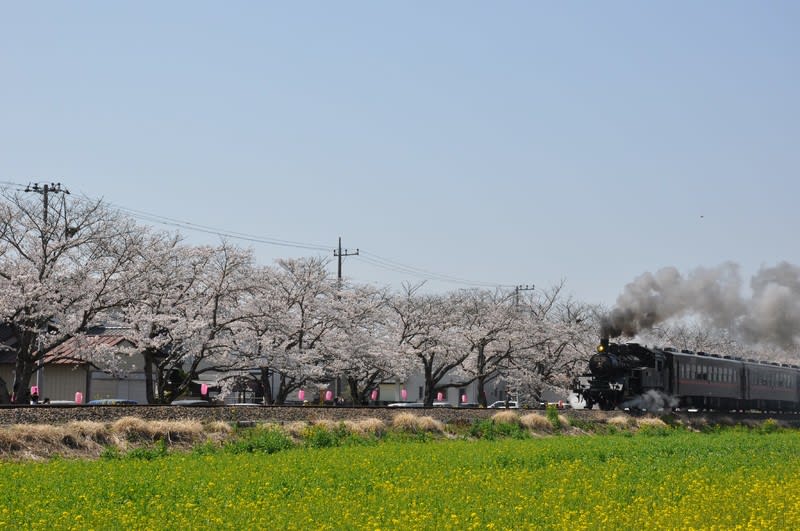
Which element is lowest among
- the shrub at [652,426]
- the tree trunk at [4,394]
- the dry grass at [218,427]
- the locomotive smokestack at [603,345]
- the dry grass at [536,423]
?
the shrub at [652,426]

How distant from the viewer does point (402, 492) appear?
16750 mm

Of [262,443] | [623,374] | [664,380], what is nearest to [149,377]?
[262,443]

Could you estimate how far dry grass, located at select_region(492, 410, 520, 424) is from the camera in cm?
3845

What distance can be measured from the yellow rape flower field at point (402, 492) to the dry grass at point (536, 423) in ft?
43.4

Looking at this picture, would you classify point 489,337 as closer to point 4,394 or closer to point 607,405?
point 607,405

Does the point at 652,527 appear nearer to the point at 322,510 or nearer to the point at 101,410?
the point at 322,510

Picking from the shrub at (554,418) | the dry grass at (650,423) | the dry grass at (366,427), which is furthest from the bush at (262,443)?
the dry grass at (650,423)

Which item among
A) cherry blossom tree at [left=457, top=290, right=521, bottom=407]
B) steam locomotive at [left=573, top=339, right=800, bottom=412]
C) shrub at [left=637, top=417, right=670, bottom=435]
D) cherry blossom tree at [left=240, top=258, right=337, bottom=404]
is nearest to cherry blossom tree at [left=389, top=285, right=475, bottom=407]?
cherry blossom tree at [left=457, top=290, right=521, bottom=407]

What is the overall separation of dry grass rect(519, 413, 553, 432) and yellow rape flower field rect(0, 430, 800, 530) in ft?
43.4

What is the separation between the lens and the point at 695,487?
18375mm

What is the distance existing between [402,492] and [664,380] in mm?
35650

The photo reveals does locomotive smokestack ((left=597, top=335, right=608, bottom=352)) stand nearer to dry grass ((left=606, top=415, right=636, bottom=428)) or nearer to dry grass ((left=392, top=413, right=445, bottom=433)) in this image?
dry grass ((left=606, top=415, right=636, bottom=428))

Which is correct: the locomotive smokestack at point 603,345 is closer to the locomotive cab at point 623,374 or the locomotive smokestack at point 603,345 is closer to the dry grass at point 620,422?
the locomotive cab at point 623,374

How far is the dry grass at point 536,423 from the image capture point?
129 ft
